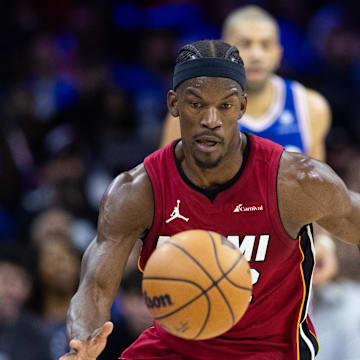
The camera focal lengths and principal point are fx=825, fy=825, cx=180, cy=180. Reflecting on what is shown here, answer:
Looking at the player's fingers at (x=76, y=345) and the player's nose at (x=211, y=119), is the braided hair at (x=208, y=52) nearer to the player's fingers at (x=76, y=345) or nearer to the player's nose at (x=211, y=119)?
the player's nose at (x=211, y=119)

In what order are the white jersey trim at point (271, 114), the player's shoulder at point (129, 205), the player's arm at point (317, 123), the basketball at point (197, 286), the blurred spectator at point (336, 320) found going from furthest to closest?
the blurred spectator at point (336, 320) < the player's arm at point (317, 123) < the white jersey trim at point (271, 114) < the player's shoulder at point (129, 205) < the basketball at point (197, 286)

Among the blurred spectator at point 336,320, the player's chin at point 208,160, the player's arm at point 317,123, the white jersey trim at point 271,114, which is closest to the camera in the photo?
the player's chin at point 208,160

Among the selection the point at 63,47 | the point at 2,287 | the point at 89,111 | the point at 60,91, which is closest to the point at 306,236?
the point at 2,287

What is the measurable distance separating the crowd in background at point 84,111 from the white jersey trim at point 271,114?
1805 mm

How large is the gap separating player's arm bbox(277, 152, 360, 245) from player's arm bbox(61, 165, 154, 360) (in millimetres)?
666

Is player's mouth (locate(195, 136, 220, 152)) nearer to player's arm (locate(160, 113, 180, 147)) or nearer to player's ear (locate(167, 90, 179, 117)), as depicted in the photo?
player's ear (locate(167, 90, 179, 117))

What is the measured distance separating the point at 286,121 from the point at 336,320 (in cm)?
179

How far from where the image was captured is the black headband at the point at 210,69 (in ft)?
12.8

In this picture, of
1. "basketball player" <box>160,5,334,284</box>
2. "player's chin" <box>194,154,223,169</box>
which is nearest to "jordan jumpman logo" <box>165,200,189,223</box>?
"player's chin" <box>194,154,223,169</box>

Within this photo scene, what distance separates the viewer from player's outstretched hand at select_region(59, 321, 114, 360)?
3.72m

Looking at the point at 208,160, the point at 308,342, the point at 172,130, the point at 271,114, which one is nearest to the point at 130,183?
the point at 208,160

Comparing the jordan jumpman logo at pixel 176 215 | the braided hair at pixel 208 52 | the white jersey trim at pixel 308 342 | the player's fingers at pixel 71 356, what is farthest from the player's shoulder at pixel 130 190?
the white jersey trim at pixel 308 342

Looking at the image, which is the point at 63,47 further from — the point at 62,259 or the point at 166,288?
the point at 166,288

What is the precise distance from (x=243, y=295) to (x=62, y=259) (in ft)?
13.3
